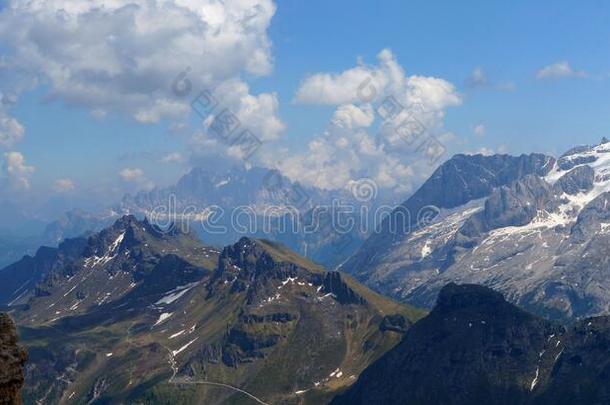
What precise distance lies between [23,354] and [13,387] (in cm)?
271

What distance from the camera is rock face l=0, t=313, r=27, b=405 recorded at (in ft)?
195

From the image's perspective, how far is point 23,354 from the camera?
2418 inches

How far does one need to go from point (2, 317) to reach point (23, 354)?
11.2 ft

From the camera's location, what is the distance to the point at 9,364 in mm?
59531

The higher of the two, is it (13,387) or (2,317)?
(2,317)

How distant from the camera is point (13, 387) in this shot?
60.0 meters

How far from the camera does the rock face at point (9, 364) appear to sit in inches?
2335

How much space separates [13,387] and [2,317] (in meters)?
5.50
